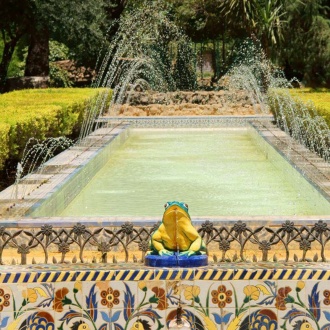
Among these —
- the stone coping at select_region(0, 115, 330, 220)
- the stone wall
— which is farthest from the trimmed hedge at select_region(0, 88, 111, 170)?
the stone wall

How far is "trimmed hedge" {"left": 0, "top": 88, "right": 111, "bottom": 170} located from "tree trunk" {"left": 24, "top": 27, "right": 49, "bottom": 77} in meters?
4.43

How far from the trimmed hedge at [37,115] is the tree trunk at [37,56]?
4.43m

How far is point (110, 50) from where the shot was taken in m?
26.8

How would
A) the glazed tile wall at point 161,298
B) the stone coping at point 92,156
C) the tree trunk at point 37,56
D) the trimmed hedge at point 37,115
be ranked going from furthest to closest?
the tree trunk at point 37,56 → the trimmed hedge at point 37,115 → the stone coping at point 92,156 → the glazed tile wall at point 161,298

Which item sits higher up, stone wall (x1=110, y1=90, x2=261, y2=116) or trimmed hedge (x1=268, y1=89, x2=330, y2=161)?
trimmed hedge (x1=268, y1=89, x2=330, y2=161)

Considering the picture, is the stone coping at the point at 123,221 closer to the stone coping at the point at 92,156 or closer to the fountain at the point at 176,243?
the stone coping at the point at 92,156

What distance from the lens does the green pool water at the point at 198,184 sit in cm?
930

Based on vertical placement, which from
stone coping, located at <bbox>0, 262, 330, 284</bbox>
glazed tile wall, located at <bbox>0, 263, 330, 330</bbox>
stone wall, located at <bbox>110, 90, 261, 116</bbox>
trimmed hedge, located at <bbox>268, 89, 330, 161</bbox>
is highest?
stone coping, located at <bbox>0, 262, 330, 284</bbox>

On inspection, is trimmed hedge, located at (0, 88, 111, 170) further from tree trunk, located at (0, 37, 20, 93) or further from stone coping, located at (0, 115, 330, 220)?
tree trunk, located at (0, 37, 20, 93)

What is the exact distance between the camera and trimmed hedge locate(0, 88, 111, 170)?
38.2 ft

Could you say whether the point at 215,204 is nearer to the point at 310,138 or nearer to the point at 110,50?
the point at 310,138

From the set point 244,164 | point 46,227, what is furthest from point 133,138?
point 46,227

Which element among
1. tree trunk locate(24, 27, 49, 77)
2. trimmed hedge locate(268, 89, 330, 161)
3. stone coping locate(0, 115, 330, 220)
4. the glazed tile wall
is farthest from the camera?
tree trunk locate(24, 27, 49, 77)

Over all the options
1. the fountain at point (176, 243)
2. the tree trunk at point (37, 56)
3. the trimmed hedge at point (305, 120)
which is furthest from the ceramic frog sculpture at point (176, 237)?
the tree trunk at point (37, 56)
